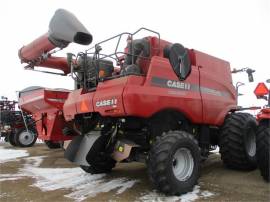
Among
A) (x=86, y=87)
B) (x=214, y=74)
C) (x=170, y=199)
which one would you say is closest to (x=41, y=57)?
(x=86, y=87)

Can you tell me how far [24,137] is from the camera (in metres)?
14.5

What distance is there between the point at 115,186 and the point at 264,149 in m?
2.47

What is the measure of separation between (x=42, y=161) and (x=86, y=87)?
3.82m

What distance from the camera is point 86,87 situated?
641 centimetres

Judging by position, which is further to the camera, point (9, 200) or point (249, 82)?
point (249, 82)

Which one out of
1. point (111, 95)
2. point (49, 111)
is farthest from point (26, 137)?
point (111, 95)

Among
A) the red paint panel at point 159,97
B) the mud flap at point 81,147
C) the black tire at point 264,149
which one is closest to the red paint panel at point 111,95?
the red paint panel at point 159,97

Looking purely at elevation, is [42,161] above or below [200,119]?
below

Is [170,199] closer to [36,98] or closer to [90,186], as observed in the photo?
[90,186]

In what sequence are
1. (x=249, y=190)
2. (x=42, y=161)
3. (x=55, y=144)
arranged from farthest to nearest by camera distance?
(x=55, y=144)
(x=42, y=161)
(x=249, y=190)

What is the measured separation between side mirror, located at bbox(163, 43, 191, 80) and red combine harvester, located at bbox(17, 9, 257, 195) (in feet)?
0.05

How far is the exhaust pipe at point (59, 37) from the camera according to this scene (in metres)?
6.14

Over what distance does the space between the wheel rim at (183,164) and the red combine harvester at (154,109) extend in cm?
2

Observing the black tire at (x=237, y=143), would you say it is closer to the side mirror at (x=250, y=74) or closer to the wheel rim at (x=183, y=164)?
the side mirror at (x=250, y=74)
